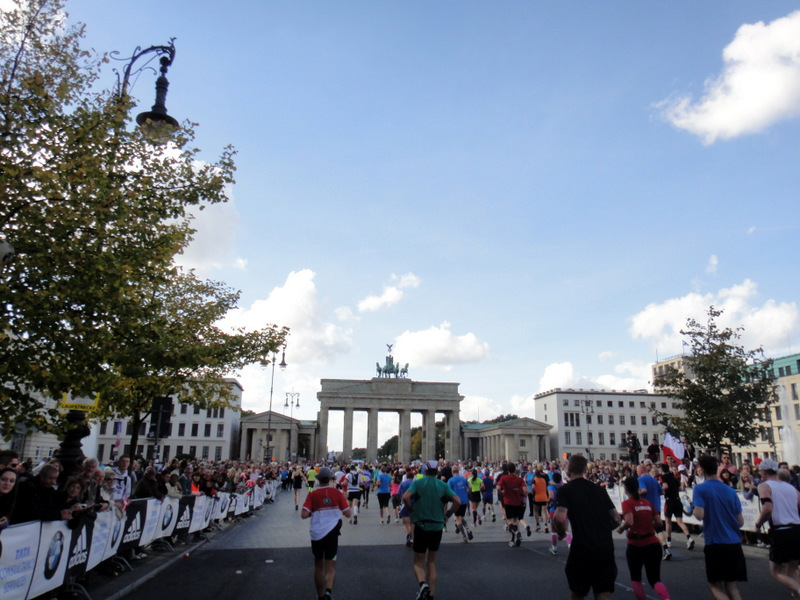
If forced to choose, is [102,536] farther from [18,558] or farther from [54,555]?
[18,558]

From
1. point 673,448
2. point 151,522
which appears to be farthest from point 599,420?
point 151,522

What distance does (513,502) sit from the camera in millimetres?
14625

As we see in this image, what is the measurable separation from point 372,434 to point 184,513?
74958 mm

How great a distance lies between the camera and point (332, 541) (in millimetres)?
7977

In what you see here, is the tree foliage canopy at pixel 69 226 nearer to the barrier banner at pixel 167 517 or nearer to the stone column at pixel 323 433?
the barrier banner at pixel 167 517

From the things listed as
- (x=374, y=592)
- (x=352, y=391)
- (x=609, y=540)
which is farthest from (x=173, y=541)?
(x=352, y=391)

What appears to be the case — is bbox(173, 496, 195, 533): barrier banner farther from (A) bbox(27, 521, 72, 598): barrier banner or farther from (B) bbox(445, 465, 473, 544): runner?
(B) bbox(445, 465, 473, 544): runner

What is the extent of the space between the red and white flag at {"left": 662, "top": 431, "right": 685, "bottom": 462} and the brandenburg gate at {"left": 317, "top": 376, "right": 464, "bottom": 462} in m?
70.7

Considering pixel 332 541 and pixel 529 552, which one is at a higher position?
pixel 332 541

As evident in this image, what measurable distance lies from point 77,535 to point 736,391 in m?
29.6

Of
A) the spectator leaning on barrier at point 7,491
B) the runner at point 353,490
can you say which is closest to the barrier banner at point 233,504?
the runner at point 353,490

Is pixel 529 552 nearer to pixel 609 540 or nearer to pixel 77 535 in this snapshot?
pixel 609 540

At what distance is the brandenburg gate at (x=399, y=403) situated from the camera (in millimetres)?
88500

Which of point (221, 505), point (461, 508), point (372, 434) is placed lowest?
point (221, 505)
